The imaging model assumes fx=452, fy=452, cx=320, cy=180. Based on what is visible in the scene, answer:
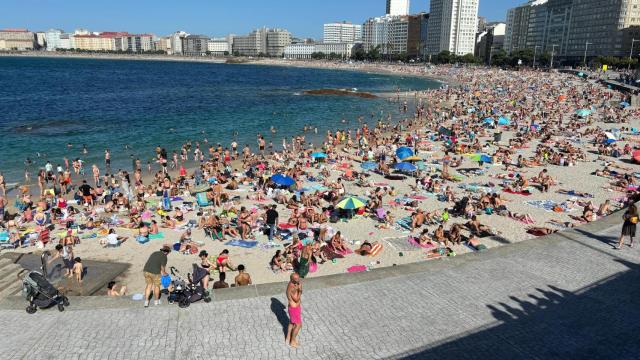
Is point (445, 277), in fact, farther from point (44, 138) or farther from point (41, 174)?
point (44, 138)

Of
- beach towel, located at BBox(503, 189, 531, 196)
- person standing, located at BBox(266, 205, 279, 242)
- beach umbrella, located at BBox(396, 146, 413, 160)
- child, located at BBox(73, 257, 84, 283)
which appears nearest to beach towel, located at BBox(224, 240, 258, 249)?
person standing, located at BBox(266, 205, 279, 242)

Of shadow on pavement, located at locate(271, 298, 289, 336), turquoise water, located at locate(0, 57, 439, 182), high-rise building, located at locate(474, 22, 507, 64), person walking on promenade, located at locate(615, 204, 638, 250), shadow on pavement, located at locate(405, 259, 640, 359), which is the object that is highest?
high-rise building, located at locate(474, 22, 507, 64)

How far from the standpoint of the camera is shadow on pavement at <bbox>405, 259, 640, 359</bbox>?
7.18 m

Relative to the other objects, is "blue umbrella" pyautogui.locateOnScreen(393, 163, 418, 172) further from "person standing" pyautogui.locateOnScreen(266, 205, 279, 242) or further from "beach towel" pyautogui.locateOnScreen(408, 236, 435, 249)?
"person standing" pyautogui.locateOnScreen(266, 205, 279, 242)

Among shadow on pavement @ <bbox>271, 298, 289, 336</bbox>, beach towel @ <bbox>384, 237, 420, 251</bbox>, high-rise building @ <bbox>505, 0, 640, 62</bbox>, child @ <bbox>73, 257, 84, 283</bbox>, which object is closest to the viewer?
shadow on pavement @ <bbox>271, 298, 289, 336</bbox>

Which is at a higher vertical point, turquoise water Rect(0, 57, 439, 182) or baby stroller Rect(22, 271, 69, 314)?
baby stroller Rect(22, 271, 69, 314)

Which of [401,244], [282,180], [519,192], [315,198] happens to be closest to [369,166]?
[282,180]

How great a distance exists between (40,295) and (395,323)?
6.54 m

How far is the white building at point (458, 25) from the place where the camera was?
18238 cm

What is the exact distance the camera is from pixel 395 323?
314 inches

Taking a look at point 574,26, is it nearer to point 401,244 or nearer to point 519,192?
point 519,192

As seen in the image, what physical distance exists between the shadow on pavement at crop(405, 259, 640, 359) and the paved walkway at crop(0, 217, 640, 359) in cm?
2

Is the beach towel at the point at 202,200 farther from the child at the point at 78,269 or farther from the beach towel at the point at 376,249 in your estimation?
the beach towel at the point at 376,249

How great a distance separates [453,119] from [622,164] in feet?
63.9
